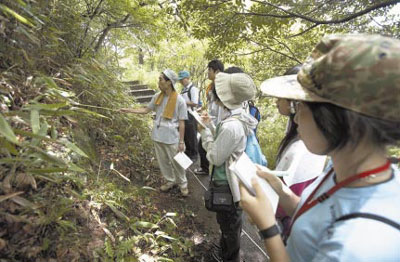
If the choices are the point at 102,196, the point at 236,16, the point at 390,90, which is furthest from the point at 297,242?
the point at 236,16

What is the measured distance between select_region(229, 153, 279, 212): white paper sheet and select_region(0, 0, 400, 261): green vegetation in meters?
1.03

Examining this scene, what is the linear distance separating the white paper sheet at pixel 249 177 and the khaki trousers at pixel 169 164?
101 inches

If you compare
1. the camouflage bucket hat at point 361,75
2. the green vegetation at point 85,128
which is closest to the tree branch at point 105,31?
the green vegetation at point 85,128

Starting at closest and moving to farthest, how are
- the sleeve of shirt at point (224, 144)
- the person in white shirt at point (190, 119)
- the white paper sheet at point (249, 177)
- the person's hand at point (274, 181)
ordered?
the white paper sheet at point (249, 177)
the person's hand at point (274, 181)
the sleeve of shirt at point (224, 144)
the person in white shirt at point (190, 119)

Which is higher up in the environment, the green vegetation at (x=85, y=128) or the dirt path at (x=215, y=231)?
the green vegetation at (x=85, y=128)

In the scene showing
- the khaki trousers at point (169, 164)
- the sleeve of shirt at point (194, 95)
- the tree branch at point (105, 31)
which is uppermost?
the tree branch at point (105, 31)

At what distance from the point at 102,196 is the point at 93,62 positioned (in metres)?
2.50

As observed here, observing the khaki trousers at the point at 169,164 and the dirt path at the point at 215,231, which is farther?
the khaki trousers at the point at 169,164

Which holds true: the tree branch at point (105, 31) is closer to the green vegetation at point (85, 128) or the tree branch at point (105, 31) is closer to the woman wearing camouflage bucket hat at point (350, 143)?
the green vegetation at point (85, 128)

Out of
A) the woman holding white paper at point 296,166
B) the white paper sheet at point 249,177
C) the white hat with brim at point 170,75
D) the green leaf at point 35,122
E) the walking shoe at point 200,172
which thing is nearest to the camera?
the white paper sheet at point 249,177

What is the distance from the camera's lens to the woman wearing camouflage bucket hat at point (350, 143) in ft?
2.36

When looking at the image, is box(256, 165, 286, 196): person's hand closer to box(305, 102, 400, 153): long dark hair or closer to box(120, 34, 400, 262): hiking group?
box(120, 34, 400, 262): hiking group

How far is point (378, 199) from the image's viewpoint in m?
0.79

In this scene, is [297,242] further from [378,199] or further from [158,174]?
[158,174]
